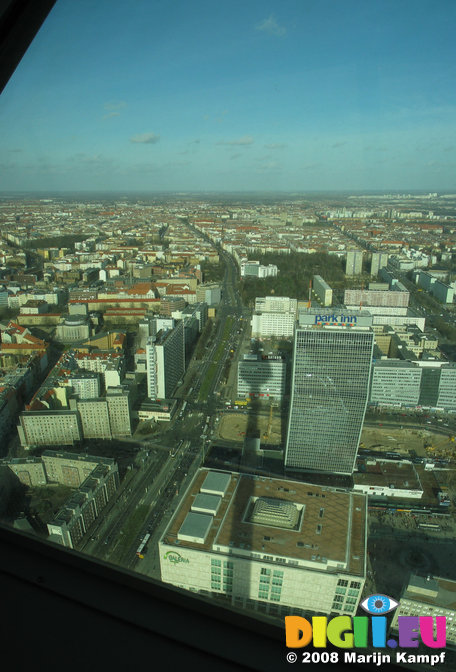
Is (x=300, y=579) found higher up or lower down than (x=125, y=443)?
higher up

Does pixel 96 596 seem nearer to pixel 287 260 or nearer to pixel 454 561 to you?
pixel 454 561

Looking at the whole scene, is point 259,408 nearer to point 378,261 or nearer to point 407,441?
point 407,441

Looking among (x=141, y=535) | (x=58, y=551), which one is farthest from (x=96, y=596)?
(x=141, y=535)

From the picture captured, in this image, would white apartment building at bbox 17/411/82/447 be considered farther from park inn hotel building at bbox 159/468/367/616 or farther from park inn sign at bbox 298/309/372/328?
park inn sign at bbox 298/309/372/328

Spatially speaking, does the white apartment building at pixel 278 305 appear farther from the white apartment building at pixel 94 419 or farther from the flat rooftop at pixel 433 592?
the flat rooftop at pixel 433 592

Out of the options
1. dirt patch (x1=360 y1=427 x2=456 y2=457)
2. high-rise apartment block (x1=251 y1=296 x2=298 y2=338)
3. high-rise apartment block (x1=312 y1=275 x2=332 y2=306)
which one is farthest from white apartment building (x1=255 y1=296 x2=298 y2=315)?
dirt patch (x1=360 y1=427 x2=456 y2=457)

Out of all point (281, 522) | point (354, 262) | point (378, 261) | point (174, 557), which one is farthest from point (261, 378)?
point (174, 557)

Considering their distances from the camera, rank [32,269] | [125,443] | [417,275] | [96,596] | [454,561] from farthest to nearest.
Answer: [32,269], [417,275], [125,443], [454,561], [96,596]

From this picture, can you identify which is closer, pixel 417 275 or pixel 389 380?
pixel 389 380
